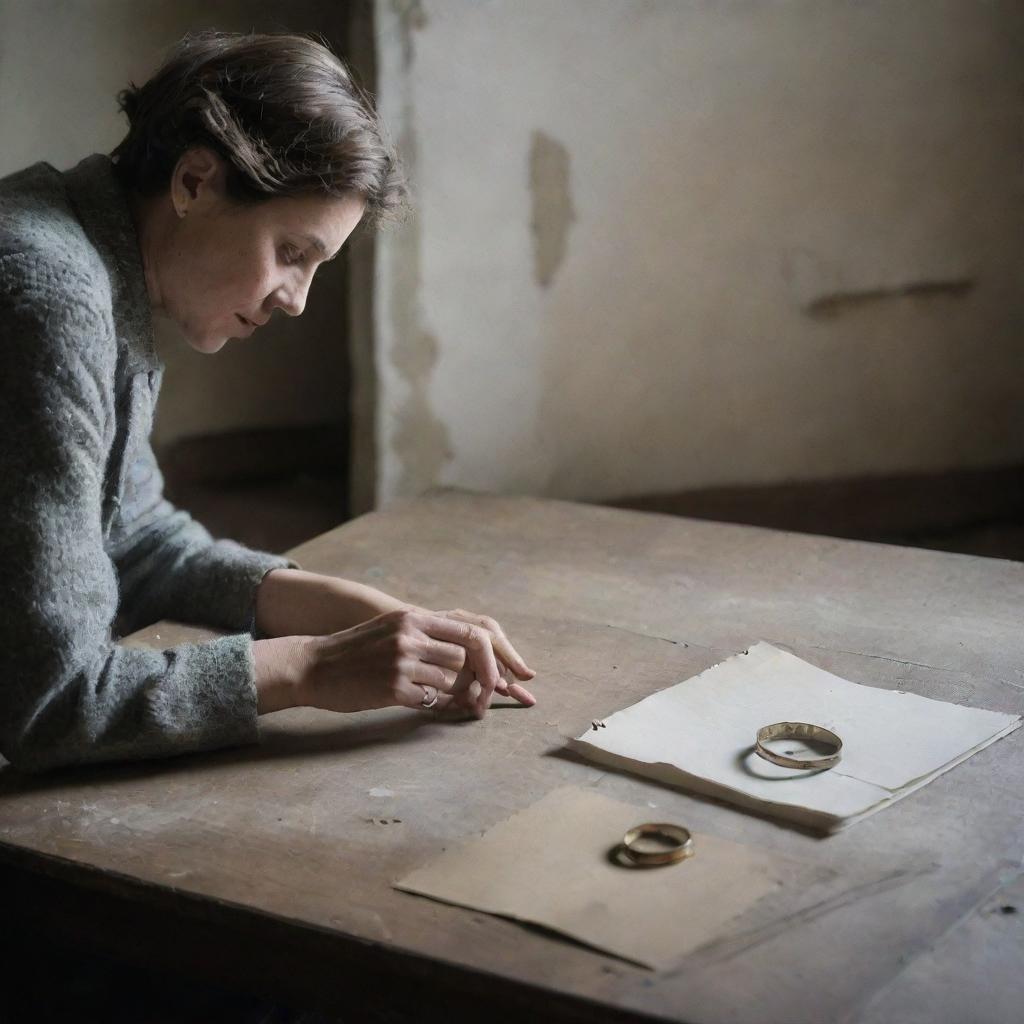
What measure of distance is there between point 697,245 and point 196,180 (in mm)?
1737

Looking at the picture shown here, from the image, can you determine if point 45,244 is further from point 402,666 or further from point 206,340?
point 402,666

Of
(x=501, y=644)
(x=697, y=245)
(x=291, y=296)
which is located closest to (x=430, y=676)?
(x=501, y=644)

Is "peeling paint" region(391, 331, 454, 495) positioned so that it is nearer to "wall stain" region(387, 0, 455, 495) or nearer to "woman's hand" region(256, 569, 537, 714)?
"wall stain" region(387, 0, 455, 495)

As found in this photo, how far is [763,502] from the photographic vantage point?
3305 mm

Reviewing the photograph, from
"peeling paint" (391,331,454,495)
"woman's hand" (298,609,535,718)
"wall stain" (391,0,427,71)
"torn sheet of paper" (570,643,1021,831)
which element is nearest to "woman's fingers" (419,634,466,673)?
"woman's hand" (298,609,535,718)

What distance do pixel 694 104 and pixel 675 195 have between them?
0.63 feet

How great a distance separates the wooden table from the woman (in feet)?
0.22

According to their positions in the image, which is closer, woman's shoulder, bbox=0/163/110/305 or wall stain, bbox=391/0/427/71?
woman's shoulder, bbox=0/163/110/305

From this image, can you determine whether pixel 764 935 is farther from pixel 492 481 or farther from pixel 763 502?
pixel 763 502

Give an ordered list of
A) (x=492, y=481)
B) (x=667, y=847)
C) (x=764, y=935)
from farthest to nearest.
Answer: (x=492, y=481) → (x=667, y=847) → (x=764, y=935)

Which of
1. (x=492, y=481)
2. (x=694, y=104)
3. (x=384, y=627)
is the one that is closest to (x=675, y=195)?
(x=694, y=104)

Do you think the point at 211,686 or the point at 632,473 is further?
the point at 632,473

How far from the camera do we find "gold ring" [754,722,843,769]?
4.58 ft

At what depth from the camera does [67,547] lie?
140cm
